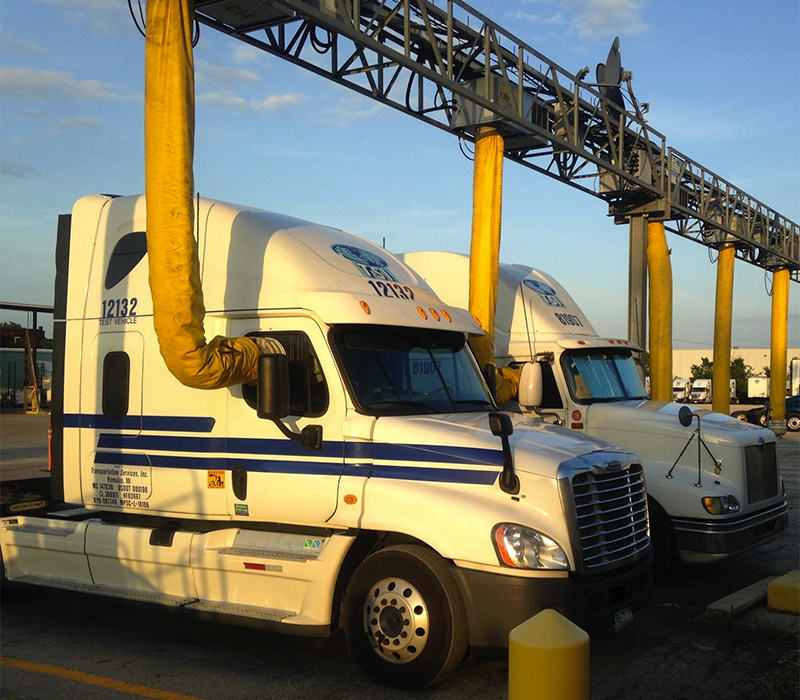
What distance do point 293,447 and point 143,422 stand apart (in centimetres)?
160

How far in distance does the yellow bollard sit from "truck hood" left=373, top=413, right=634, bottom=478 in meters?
2.59

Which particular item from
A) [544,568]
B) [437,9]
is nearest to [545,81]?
[437,9]

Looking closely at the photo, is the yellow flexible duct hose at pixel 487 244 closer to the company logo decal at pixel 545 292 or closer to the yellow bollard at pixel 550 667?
the company logo decal at pixel 545 292

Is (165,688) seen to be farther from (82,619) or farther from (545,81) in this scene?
(545,81)

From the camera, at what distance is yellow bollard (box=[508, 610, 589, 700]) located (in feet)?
10.4

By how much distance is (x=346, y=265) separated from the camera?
286 inches

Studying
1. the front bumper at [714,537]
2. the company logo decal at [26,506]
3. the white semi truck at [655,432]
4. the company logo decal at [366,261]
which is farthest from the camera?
the white semi truck at [655,432]

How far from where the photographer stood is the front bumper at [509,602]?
5484 millimetres

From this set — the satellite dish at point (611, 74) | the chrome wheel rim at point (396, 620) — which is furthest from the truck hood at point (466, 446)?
the satellite dish at point (611, 74)

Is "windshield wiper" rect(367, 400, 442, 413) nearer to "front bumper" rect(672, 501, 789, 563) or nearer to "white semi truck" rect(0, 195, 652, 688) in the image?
"white semi truck" rect(0, 195, 652, 688)

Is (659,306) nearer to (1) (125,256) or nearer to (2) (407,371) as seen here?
(2) (407,371)

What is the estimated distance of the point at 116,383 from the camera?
7613mm

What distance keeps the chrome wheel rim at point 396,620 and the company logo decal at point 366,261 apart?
8.60 ft

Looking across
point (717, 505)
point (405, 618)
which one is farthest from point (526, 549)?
point (717, 505)
